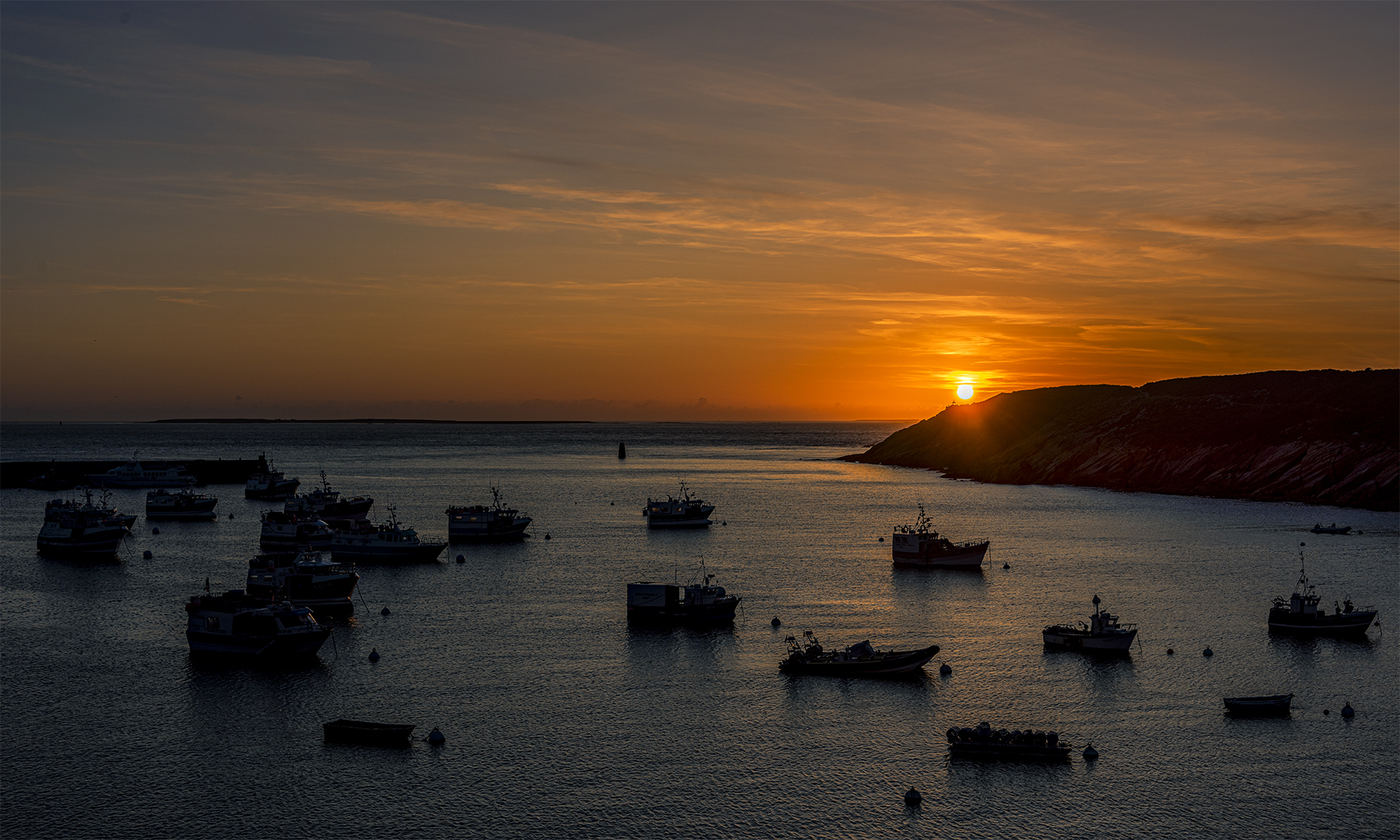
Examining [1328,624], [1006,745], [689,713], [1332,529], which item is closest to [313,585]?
[689,713]

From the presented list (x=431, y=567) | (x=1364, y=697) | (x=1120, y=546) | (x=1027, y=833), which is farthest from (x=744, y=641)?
(x=1120, y=546)

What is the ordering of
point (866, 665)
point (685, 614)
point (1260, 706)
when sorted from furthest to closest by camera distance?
1. point (685, 614)
2. point (866, 665)
3. point (1260, 706)

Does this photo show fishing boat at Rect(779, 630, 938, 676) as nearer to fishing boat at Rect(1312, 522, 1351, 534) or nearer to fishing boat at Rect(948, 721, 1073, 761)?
fishing boat at Rect(948, 721, 1073, 761)

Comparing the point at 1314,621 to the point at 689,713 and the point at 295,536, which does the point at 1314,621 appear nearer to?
the point at 689,713

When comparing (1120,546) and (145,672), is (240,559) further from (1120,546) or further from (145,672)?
(1120,546)

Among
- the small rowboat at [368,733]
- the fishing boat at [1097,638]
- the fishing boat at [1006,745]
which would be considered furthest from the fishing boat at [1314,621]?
the small rowboat at [368,733]

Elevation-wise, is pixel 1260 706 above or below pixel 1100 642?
below

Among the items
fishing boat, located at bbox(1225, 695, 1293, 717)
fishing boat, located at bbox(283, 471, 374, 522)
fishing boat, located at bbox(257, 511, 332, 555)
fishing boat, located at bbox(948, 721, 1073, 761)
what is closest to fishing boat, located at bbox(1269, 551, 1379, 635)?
fishing boat, located at bbox(1225, 695, 1293, 717)
